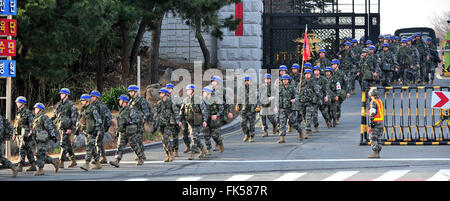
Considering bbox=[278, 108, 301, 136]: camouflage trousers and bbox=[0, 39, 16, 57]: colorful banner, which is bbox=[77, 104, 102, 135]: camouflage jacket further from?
bbox=[278, 108, 301, 136]: camouflage trousers

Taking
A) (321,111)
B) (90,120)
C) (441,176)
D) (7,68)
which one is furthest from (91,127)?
(321,111)

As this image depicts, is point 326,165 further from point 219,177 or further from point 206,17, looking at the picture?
point 206,17

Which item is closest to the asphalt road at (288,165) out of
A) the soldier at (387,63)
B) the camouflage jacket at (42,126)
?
the camouflage jacket at (42,126)

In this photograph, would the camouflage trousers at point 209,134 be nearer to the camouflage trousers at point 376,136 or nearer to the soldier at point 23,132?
the camouflage trousers at point 376,136

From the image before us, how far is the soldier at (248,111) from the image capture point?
20656mm

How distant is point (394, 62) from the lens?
2891cm


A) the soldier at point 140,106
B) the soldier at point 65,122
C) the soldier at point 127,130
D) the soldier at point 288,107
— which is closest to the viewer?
the soldier at point 127,130

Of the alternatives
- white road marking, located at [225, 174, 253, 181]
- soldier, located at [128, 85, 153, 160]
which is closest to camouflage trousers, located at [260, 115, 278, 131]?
soldier, located at [128, 85, 153, 160]

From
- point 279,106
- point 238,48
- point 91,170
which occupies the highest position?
point 238,48

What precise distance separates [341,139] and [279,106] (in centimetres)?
189

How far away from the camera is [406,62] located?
30844mm

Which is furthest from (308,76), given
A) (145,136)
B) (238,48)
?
(238,48)

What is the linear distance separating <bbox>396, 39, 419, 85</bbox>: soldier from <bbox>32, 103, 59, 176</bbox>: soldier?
1842 centimetres

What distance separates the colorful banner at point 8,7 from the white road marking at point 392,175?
10.0 meters
